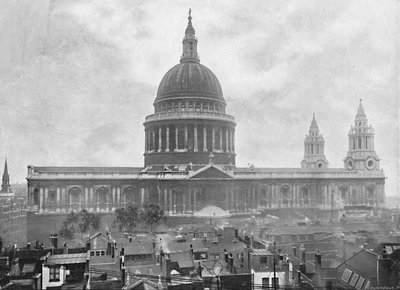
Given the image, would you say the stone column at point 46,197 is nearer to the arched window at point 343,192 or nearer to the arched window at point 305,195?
the arched window at point 305,195

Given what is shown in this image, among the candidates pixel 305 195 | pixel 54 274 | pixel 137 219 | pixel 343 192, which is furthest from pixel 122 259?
pixel 343 192

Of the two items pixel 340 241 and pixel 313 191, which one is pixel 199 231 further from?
pixel 313 191

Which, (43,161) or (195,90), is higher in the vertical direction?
(195,90)

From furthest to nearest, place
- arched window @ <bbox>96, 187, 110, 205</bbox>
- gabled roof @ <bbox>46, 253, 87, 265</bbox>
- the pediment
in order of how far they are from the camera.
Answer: the pediment, arched window @ <bbox>96, 187, 110, 205</bbox>, gabled roof @ <bbox>46, 253, 87, 265</bbox>

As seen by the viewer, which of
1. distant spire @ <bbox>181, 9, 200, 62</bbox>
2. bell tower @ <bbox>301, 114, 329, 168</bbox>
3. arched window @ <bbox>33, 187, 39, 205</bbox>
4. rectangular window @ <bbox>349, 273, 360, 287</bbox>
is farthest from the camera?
bell tower @ <bbox>301, 114, 329, 168</bbox>

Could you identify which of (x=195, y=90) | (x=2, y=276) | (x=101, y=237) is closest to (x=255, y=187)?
(x=195, y=90)

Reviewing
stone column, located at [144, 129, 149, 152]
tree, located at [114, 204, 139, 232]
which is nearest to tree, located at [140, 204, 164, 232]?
tree, located at [114, 204, 139, 232]

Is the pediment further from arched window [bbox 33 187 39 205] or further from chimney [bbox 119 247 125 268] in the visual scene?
chimney [bbox 119 247 125 268]
